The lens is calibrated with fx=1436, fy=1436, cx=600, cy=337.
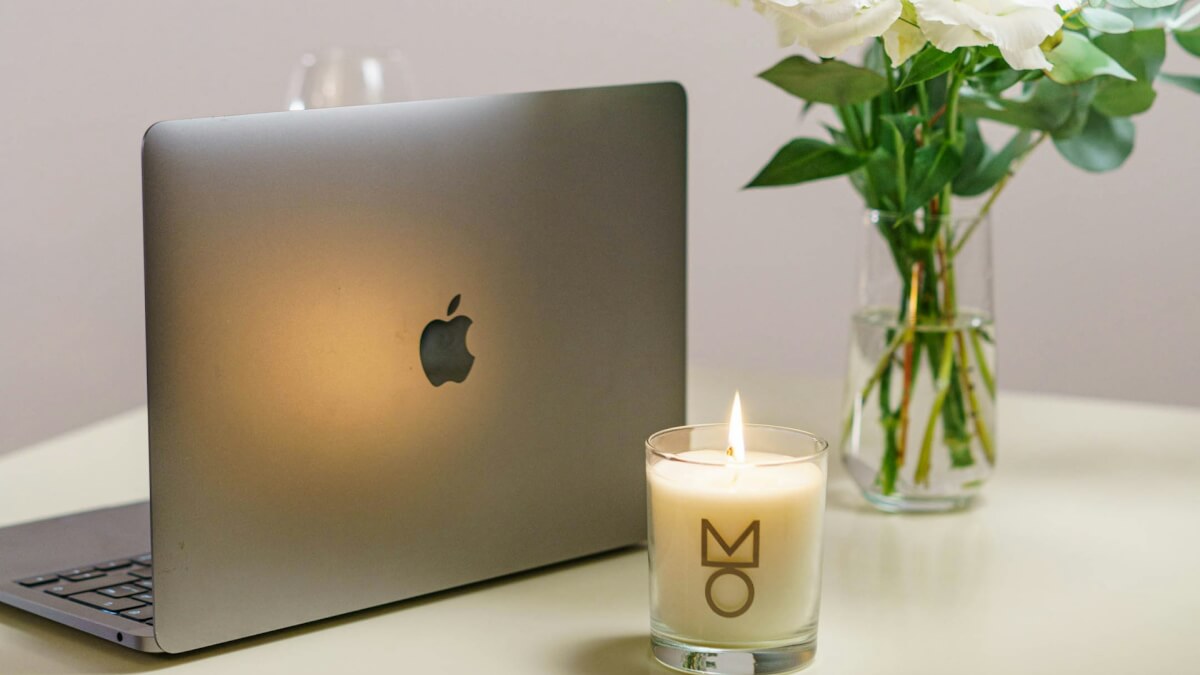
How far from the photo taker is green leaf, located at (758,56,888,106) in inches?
37.3

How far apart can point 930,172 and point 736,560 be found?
38 centimetres

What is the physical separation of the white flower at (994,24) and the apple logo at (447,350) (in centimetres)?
31

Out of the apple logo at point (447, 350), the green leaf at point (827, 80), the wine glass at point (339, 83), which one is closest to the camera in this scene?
the apple logo at point (447, 350)

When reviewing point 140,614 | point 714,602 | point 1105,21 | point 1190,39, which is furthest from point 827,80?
point 140,614

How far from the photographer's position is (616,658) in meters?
0.77

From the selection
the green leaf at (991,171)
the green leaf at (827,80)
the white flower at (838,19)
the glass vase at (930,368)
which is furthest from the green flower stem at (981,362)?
the white flower at (838,19)

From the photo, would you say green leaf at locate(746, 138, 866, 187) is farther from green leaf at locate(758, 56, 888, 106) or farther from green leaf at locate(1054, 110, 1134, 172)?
green leaf at locate(1054, 110, 1134, 172)

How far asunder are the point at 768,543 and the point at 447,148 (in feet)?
0.95

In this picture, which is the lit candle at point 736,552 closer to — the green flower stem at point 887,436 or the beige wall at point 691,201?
the green flower stem at point 887,436

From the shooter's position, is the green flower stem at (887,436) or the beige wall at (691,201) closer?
the green flower stem at (887,436)

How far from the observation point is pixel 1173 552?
0.97 m

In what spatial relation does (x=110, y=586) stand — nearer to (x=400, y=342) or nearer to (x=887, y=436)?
(x=400, y=342)

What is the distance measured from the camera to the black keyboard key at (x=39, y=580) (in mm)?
829

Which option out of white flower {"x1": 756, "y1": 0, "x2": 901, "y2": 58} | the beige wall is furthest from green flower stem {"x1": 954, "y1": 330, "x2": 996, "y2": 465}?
the beige wall
